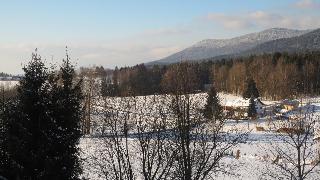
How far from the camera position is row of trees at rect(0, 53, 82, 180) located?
1403 cm

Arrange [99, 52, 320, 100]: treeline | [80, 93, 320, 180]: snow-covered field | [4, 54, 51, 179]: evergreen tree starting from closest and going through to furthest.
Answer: [4, 54, 51, 179]: evergreen tree → [80, 93, 320, 180]: snow-covered field → [99, 52, 320, 100]: treeline

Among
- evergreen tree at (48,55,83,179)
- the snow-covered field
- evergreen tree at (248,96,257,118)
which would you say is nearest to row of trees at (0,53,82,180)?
evergreen tree at (48,55,83,179)

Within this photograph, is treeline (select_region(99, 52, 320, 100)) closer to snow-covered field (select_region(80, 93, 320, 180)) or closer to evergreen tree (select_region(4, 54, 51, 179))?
snow-covered field (select_region(80, 93, 320, 180))

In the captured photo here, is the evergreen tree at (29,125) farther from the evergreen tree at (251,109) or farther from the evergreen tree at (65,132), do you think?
the evergreen tree at (251,109)

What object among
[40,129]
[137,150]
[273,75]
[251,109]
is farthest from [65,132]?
[273,75]

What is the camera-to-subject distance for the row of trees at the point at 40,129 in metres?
14.0

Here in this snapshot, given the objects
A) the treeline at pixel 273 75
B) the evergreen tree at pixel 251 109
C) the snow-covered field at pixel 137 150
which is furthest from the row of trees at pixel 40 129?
the treeline at pixel 273 75

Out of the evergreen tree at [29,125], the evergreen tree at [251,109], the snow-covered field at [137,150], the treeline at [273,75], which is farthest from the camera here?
the treeline at [273,75]

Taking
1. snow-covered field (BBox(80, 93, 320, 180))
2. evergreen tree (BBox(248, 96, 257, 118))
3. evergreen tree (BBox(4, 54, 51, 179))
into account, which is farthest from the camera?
evergreen tree (BBox(248, 96, 257, 118))

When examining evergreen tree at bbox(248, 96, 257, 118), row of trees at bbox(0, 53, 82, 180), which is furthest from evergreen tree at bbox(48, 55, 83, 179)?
evergreen tree at bbox(248, 96, 257, 118)

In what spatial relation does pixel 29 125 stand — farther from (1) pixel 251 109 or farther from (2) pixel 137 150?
(1) pixel 251 109

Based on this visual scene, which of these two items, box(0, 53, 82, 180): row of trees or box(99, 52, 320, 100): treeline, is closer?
box(0, 53, 82, 180): row of trees

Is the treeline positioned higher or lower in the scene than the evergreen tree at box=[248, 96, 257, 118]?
higher

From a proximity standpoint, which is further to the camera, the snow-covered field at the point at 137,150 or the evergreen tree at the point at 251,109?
the evergreen tree at the point at 251,109
